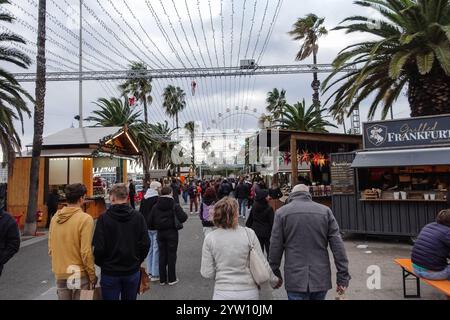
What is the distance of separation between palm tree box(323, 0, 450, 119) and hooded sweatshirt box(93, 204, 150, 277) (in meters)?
9.44

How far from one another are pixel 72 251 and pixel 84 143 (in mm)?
15968

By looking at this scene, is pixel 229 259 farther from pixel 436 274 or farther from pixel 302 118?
pixel 302 118

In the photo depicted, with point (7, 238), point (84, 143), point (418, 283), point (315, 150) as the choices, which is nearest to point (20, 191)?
point (84, 143)

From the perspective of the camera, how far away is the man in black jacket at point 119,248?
4082 mm

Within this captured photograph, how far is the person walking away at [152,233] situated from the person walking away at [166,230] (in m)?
0.18

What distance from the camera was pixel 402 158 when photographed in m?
10.8

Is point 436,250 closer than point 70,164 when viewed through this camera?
Yes

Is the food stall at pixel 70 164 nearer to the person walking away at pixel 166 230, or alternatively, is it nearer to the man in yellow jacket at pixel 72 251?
the person walking away at pixel 166 230

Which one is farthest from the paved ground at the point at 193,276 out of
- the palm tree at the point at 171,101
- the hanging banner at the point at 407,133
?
the palm tree at the point at 171,101

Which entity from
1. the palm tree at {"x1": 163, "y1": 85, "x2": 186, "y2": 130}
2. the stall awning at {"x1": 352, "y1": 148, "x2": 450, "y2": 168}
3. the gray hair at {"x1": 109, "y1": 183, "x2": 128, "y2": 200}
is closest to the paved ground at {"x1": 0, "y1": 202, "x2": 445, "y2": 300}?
the stall awning at {"x1": 352, "y1": 148, "x2": 450, "y2": 168}

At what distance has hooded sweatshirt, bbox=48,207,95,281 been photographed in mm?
4152
